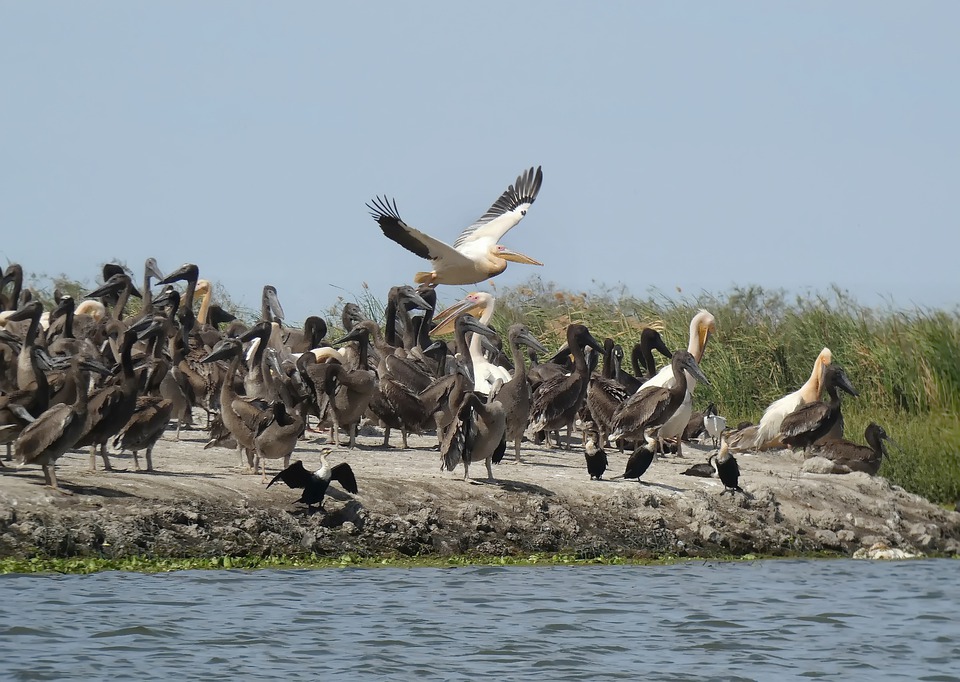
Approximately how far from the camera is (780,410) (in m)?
17.3

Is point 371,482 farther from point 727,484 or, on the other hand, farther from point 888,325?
point 888,325

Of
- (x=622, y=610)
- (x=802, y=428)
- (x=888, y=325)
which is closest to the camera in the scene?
(x=622, y=610)

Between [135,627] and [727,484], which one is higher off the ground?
[727,484]

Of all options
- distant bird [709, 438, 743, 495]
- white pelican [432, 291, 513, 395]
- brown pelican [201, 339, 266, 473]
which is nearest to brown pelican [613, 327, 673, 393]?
white pelican [432, 291, 513, 395]

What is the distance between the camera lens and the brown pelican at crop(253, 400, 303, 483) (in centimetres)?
1260

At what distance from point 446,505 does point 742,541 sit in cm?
273

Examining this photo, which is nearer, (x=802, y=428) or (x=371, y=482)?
(x=371, y=482)

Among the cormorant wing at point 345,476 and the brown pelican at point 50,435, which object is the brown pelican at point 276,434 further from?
the brown pelican at point 50,435

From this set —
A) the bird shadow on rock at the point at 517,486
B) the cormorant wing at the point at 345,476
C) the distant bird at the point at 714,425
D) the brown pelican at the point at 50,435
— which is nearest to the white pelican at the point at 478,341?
the distant bird at the point at 714,425

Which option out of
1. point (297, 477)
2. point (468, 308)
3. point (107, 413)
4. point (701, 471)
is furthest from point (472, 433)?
point (468, 308)

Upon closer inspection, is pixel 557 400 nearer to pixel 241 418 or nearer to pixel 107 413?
pixel 241 418

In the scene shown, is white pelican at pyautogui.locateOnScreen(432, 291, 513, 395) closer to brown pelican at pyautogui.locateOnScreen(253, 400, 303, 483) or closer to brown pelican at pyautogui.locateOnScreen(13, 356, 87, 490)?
brown pelican at pyautogui.locateOnScreen(253, 400, 303, 483)

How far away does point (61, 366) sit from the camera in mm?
13516

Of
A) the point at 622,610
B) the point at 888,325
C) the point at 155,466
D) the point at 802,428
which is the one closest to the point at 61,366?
the point at 155,466
